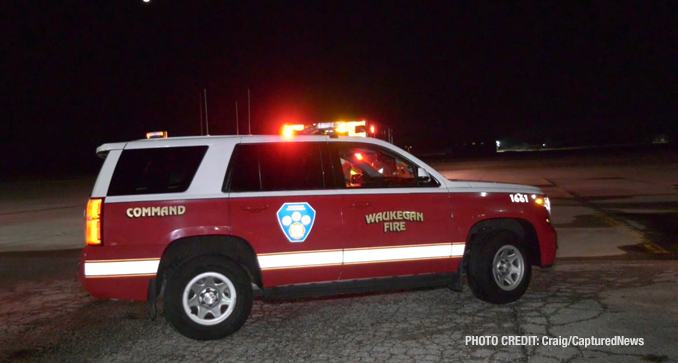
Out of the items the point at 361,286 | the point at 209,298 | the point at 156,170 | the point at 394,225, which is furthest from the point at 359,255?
the point at 156,170

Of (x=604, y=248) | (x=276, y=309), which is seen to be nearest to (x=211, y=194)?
(x=276, y=309)

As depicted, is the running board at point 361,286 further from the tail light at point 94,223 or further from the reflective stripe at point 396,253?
the tail light at point 94,223

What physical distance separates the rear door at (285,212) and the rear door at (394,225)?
16 cm

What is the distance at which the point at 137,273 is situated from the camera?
5508 millimetres

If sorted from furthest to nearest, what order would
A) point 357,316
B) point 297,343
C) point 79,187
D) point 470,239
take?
point 79,187 → point 470,239 → point 357,316 → point 297,343

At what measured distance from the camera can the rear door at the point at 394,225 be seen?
6023 millimetres

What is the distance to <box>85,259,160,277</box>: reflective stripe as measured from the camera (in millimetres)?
5453

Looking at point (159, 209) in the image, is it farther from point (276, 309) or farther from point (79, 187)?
point (79, 187)

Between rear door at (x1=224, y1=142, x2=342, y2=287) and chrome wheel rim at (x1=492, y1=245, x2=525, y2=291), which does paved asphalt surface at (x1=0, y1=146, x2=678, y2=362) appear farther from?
rear door at (x1=224, y1=142, x2=342, y2=287)

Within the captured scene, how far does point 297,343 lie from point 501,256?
2.43 meters

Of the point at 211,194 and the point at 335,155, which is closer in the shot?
the point at 211,194

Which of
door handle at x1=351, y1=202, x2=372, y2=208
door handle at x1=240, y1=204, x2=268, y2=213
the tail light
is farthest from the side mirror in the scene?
the tail light

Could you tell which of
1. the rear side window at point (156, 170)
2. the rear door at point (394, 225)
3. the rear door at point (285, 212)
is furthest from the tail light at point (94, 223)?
the rear door at point (394, 225)

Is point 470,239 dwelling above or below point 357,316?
above
